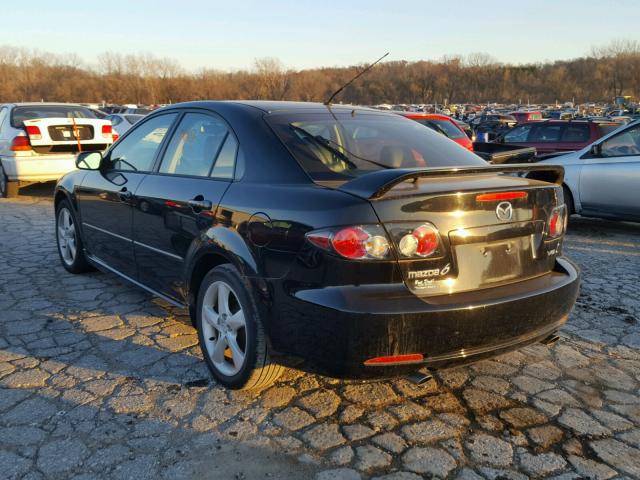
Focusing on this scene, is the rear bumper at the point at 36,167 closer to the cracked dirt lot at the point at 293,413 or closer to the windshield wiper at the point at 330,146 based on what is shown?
the cracked dirt lot at the point at 293,413

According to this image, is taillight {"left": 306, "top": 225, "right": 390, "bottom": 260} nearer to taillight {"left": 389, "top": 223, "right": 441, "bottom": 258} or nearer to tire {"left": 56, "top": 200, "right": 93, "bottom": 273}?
taillight {"left": 389, "top": 223, "right": 441, "bottom": 258}

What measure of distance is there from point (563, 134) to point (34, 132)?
10.2 metres

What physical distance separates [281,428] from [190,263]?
3.57ft

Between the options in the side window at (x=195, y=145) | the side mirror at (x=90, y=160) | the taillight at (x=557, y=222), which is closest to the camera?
the taillight at (x=557, y=222)

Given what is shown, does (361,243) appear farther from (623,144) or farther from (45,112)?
(45,112)

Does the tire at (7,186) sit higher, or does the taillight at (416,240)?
the taillight at (416,240)

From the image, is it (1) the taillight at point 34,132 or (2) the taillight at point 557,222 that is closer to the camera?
(2) the taillight at point 557,222

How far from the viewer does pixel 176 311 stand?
173 inches

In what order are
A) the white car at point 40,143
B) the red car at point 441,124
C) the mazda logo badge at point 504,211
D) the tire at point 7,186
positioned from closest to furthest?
the mazda logo badge at point 504,211
the white car at point 40,143
the tire at point 7,186
the red car at point 441,124

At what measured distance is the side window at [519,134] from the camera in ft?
42.1

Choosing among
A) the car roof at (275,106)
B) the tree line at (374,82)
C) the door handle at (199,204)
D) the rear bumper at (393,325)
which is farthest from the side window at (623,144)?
the tree line at (374,82)

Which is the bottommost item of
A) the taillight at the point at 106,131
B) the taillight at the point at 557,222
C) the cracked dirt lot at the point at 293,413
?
the cracked dirt lot at the point at 293,413

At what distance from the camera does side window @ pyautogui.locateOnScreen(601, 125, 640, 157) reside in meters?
7.43

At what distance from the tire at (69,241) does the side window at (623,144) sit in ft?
21.4
